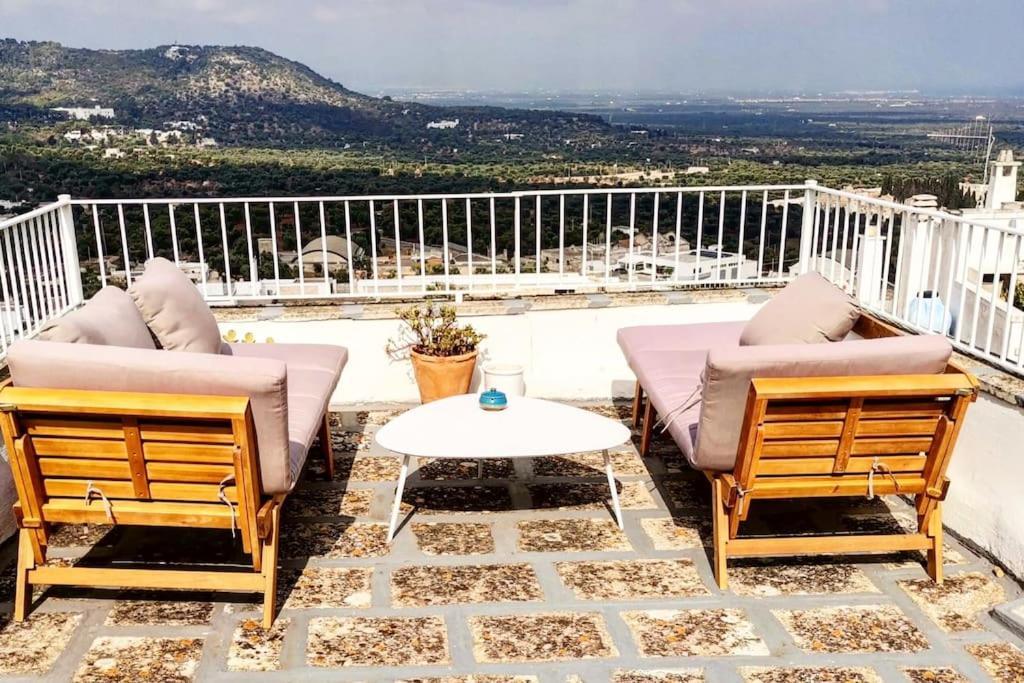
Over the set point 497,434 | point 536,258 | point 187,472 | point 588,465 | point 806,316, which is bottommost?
point 588,465

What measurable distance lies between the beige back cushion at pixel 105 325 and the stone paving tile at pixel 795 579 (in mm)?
2173

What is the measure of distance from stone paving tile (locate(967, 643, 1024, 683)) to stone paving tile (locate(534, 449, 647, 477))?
1543mm

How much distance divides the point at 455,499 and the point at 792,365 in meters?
1.52

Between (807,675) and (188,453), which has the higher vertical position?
(188,453)

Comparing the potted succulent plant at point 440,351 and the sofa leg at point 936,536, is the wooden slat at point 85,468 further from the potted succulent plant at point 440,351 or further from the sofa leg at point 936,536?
the sofa leg at point 936,536

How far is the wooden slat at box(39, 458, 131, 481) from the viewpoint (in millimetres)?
2361

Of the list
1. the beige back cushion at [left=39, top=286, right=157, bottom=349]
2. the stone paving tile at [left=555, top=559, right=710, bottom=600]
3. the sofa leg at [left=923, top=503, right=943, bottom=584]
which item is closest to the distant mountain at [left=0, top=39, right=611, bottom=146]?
the beige back cushion at [left=39, top=286, right=157, bottom=349]

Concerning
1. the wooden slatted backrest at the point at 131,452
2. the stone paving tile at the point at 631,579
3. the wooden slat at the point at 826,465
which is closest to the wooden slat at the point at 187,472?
the wooden slatted backrest at the point at 131,452

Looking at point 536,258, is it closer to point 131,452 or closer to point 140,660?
point 131,452

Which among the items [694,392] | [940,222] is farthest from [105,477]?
[940,222]

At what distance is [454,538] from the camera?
10.0ft

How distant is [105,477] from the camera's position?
2.38 m

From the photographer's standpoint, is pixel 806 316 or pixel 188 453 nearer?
pixel 188 453

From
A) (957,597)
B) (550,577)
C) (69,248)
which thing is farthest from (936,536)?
(69,248)
